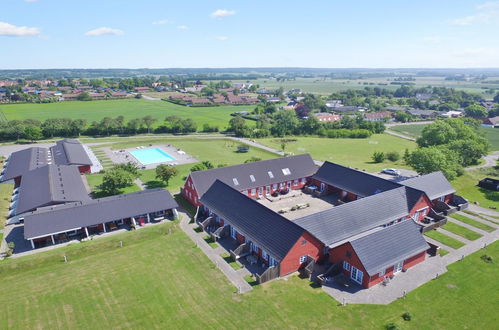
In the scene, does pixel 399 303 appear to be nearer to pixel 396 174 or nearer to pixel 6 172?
pixel 396 174

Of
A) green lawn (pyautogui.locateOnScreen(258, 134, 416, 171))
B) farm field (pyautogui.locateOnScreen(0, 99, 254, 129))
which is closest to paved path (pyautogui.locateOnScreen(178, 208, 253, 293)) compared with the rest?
green lawn (pyautogui.locateOnScreen(258, 134, 416, 171))

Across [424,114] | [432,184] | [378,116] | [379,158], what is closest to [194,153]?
[379,158]

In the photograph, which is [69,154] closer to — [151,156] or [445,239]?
[151,156]

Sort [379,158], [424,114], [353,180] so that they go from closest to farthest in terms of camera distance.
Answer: [353,180] → [379,158] → [424,114]

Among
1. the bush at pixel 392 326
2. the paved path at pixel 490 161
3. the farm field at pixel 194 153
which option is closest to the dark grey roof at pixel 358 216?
the bush at pixel 392 326

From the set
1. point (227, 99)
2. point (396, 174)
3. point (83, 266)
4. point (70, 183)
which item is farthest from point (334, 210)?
point (227, 99)

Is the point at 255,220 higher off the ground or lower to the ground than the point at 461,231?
higher
